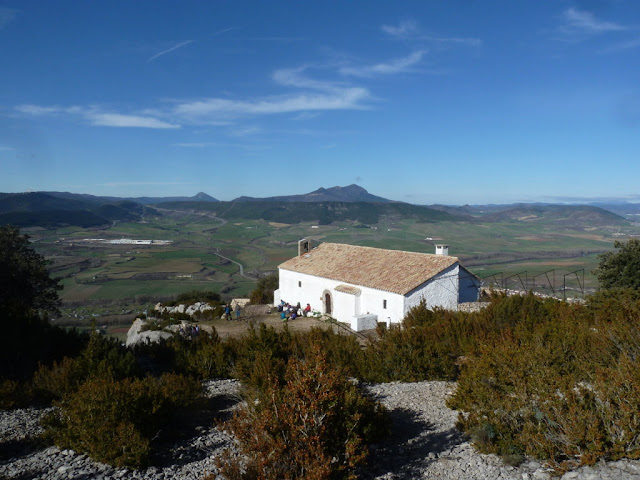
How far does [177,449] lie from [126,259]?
82422 mm

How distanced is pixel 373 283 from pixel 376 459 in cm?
1617

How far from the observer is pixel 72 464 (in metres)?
6.02

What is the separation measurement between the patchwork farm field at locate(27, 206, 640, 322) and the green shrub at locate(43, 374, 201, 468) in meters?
21.9

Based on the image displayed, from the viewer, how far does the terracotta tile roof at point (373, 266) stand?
70.9ft

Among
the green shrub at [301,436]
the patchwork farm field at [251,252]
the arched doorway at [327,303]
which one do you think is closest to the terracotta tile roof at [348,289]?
the arched doorway at [327,303]

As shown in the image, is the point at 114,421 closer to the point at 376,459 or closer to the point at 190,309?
the point at 376,459

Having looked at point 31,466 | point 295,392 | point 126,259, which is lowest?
point 126,259

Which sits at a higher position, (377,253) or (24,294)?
(377,253)

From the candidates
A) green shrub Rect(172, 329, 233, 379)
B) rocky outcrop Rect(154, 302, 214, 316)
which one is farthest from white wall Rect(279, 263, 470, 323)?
green shrub Rect(172, 329, 233, 379)

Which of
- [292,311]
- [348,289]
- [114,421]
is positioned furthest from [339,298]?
[114,421]

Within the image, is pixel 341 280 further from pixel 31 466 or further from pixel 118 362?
→ pixel 31 466

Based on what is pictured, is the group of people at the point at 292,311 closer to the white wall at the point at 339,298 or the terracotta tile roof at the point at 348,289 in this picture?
the white wall at the point at 339,298

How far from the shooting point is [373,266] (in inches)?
950

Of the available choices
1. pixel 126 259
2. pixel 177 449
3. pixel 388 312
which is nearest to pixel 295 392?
pixel 177 449
